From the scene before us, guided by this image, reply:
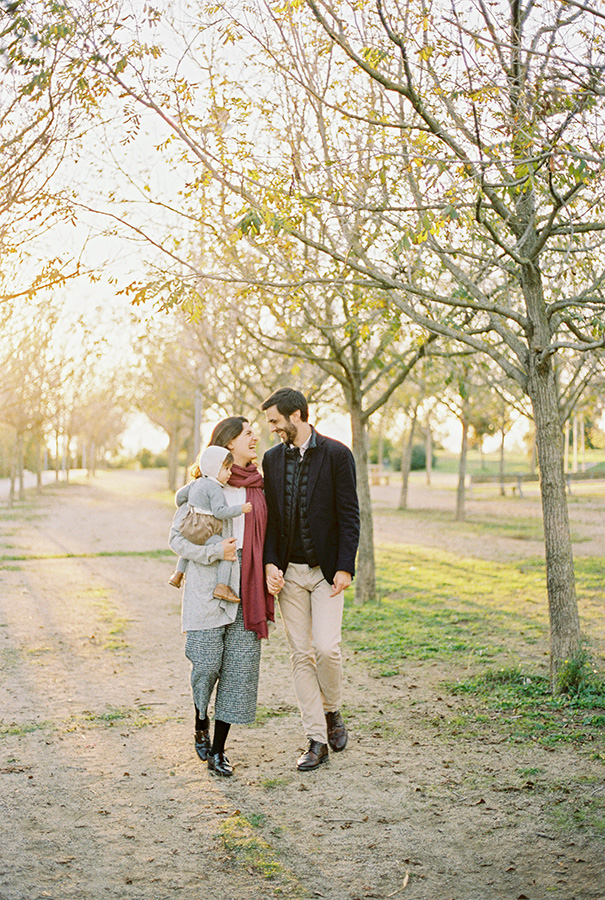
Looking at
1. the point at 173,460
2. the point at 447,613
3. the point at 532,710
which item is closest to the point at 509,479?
the point at 173,460

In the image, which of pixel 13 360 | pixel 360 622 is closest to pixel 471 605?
pixel 360 622

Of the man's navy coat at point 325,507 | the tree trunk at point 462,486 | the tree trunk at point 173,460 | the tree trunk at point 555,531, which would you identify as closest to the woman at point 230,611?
the man's navy coat at point 325,507

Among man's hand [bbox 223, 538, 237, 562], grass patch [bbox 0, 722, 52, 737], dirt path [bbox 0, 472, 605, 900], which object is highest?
man's hand [bbox 223, 538, 237, 562]

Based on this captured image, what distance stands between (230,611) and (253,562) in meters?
0.31

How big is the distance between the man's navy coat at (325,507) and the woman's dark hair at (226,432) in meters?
0.32

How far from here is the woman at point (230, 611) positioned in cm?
501

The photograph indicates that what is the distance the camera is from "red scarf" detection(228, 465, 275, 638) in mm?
5031

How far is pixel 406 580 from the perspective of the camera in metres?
13.9

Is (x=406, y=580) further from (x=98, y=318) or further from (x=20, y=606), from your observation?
(x=98, y=318)

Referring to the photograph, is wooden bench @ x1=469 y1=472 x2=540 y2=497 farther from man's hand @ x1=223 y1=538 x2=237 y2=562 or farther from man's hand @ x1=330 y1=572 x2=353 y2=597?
man's hand @ x1=223 y1=538 x2=237 y2=562

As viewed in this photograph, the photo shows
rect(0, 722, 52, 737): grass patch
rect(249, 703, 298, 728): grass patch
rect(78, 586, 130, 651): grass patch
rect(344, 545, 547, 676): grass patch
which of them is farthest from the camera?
rect(78, 586, 130, 651): grass patch

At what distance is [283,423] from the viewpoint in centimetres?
516

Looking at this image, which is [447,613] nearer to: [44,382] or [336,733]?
[336,733]

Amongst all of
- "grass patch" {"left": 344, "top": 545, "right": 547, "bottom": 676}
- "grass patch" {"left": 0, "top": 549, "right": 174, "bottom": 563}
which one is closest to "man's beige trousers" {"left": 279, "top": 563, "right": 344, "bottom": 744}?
"grass patch" {"left": 344, "top": 545, "right": 547, "bottom": 676}
